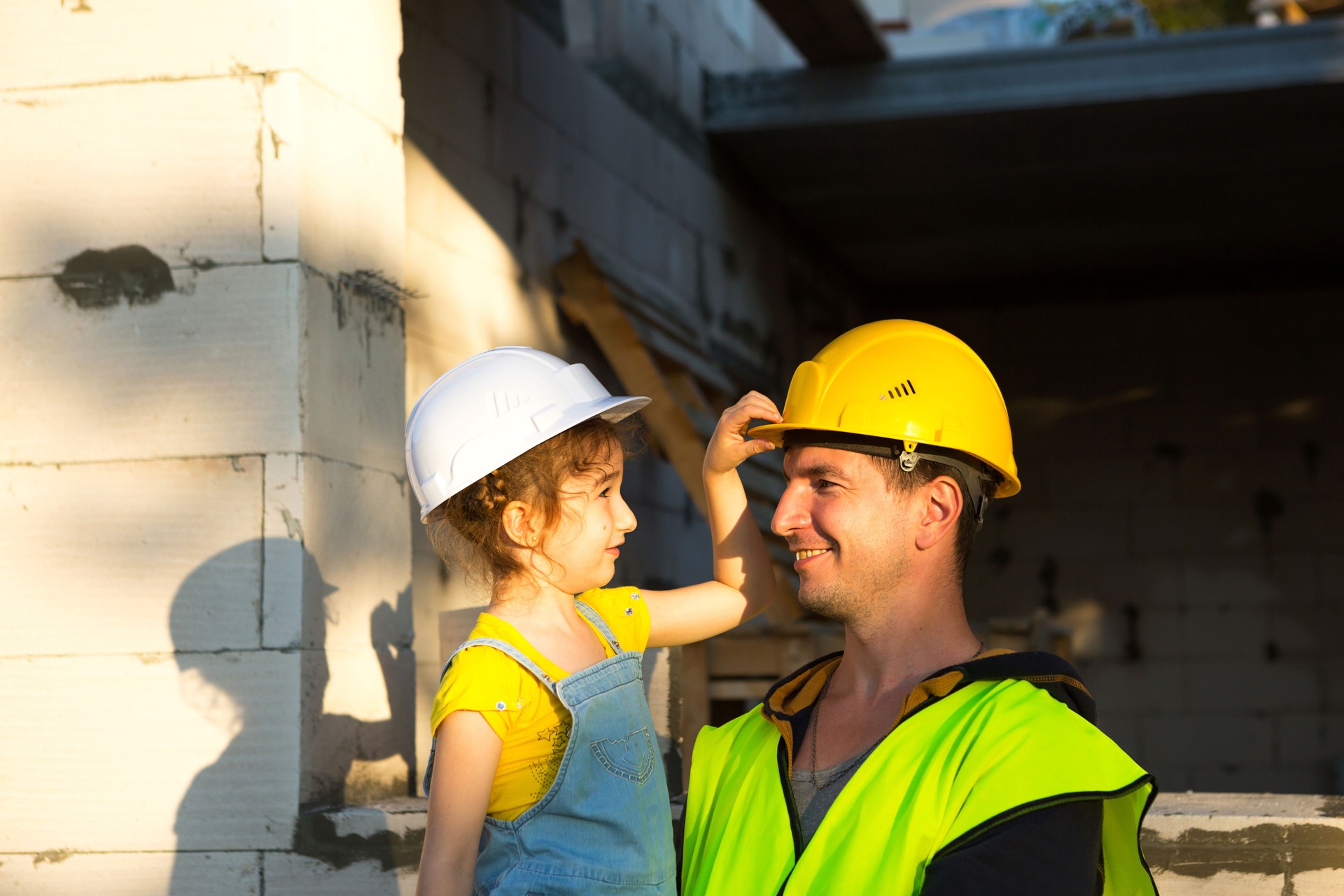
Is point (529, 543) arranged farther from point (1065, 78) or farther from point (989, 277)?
point (989, 277)

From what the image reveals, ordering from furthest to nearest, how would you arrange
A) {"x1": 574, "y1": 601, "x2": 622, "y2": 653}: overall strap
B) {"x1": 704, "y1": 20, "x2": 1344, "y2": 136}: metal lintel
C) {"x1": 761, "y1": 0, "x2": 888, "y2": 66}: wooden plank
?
{"x1": 704, "y1": 20, "x2": 1344, "y2": 136}: metal lintel
{"x1": 761, "y1": 0, "x2": 888, "y2": 66}: wooden plank
{"x1": 574, "y1": 601, "x2": 622, "y2": 653}: overall strap

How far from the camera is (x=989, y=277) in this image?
1238 centimetres

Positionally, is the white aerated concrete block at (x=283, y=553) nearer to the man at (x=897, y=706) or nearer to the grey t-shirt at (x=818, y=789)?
the man at (x=897, y=706)

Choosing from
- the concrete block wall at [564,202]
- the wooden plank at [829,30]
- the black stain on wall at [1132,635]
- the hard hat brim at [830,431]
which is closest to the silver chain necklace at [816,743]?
the hard hat brim at [830,431]

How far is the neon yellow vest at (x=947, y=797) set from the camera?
1832 millimetres

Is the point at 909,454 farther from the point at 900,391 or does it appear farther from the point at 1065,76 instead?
the point at 1065,76

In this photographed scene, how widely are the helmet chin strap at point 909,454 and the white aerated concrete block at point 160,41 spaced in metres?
1.68

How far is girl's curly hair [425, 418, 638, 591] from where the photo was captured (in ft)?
8.05

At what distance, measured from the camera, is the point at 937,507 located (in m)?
2.29

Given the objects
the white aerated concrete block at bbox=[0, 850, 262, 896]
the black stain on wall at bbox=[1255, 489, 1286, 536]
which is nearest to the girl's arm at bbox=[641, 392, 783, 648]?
the white aerated concrete block at bbox=[0, 850, 262, 896]

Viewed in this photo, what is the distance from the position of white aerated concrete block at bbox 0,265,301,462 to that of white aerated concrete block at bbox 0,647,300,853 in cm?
42

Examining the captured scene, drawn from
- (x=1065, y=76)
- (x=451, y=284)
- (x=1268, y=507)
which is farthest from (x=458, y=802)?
(x=1268, y=507)

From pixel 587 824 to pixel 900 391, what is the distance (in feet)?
2.95

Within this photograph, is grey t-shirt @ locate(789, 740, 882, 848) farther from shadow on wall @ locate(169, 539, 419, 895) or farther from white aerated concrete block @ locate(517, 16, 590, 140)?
white aerated concrete block @ locate(517, 16, 590, 140)
